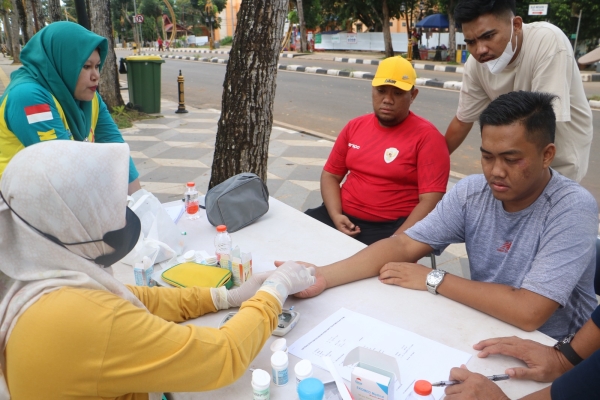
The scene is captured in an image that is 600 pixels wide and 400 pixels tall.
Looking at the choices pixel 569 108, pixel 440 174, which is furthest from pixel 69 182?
pixel 569 108

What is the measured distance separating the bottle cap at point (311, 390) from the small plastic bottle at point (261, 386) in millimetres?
87

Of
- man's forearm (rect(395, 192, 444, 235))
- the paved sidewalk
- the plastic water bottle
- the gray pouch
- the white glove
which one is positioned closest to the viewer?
the white glove

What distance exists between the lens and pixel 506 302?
1567 mm

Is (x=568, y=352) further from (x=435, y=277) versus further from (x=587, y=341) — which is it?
(x=435, y=277)

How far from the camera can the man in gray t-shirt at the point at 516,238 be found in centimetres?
157

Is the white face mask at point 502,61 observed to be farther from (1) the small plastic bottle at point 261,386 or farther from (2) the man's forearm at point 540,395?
(1) the small plastic bottle at point 261,386

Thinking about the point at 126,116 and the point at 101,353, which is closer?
the point at 101,353

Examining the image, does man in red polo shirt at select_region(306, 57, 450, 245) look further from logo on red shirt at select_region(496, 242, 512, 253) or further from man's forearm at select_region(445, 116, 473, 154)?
logo on red shirt at select_region(496, 242, 512, 253)

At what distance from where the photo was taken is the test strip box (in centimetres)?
117

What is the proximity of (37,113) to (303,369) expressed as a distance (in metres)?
1.98

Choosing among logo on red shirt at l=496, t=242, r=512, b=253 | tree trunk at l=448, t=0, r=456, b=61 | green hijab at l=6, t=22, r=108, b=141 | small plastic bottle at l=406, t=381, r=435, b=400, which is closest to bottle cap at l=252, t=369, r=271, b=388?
small plastic bottle at l=406, t=381, r=435, b=400

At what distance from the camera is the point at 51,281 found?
1.10 meters

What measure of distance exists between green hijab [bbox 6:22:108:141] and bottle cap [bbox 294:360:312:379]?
2092mm

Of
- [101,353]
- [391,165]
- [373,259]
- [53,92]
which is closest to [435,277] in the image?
[373,259]
